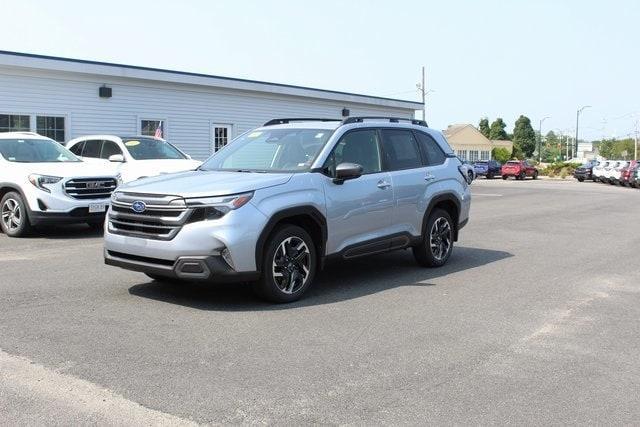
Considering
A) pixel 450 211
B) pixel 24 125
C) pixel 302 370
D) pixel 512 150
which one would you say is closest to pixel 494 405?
pixel 302 370

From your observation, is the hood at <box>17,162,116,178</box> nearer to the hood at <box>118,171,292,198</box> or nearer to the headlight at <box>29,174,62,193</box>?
the headlight at <box>29,174,62,193</box>

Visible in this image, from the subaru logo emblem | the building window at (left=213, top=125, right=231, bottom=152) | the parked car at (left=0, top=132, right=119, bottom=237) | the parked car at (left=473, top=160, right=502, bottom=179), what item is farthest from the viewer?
the parked car at (left=473, top=160, right=502, bottom=179)

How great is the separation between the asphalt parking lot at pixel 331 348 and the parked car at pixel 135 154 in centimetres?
457

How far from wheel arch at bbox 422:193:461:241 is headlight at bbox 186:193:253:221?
10.2ft

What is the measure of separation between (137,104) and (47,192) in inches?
452

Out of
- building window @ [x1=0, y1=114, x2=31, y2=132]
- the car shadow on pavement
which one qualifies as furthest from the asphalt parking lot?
building window @ [x1=0, y1=114, x2=31, y2=132]

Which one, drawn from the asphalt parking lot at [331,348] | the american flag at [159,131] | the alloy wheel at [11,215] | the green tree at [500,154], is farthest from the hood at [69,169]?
the green tree at [500,154]

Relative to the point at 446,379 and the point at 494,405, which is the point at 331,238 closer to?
the point at 446,379

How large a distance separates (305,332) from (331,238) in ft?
5.00

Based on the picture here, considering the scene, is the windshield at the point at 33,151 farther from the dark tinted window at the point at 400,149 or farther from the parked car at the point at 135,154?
the dark tinted window at the point at 400,149

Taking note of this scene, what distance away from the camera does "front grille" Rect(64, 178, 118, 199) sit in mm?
10953

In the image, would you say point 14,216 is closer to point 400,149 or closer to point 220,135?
point 400,149

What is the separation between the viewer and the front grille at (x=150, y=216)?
589 centimetres

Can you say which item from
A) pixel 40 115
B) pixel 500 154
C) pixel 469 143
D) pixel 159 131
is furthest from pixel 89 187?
pixel 500 154
